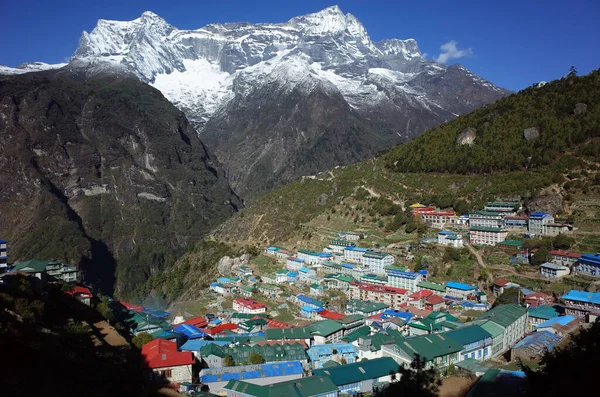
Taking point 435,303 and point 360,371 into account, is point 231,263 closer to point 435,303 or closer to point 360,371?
point 435,303

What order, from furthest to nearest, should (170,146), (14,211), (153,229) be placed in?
(170,146)
(153,229)
(14,211)

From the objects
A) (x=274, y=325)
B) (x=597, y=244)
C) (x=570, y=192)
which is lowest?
(x=274, y=325)

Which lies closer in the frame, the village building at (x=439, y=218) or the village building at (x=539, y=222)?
the village building at (x=539, y=222)

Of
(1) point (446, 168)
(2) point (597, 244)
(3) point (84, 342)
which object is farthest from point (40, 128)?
(2) point (597, 244)

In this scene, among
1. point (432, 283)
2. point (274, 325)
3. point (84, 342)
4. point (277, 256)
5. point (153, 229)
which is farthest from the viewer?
point (153, 229)

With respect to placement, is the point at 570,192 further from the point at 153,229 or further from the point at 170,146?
the point at 170,146

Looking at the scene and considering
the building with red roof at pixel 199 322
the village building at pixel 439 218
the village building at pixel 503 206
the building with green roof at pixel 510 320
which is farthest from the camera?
the village building at pixel 439 218

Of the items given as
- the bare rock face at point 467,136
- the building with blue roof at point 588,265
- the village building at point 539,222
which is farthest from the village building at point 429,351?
the bare rock face at point 467,136

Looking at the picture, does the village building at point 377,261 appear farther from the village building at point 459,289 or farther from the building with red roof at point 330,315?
the building with red roof at point 330,315
